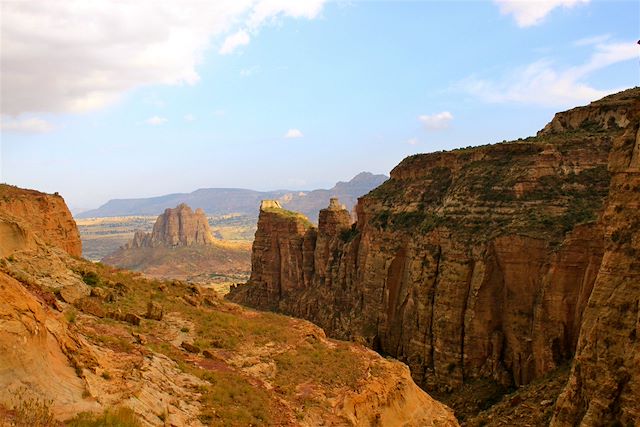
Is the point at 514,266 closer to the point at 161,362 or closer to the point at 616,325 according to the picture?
the point at 616,325

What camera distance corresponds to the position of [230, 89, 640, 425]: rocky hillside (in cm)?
2419

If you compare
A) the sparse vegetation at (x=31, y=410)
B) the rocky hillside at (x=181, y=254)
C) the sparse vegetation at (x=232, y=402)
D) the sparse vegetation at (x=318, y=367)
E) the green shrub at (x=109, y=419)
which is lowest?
the rocky hillside at (x=181, y=254)

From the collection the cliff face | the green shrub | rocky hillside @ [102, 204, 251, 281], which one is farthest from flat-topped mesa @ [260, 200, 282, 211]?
rocky hillside @ [102, 204, 251, 281]

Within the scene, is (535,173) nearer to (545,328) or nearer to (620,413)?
(545,328)

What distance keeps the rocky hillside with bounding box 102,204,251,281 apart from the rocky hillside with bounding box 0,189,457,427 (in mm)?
137332

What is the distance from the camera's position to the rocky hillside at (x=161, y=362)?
1238 centimetres

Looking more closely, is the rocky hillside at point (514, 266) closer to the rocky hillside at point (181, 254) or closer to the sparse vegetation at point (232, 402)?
the sparse vegetation at point (232, 402)

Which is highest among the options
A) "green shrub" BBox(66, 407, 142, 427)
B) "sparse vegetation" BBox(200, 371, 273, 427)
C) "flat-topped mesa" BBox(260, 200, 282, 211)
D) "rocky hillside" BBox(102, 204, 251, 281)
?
"flat-topped mesa" BBox(260, 200, 282, 211)

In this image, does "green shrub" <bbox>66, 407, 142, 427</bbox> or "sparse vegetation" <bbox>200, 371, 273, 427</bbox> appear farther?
"sparse vegetation" <bbox>200, 371, 273, 427</bbox>

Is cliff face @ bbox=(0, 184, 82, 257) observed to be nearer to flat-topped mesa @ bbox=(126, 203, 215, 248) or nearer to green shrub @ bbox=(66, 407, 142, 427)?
green shrub @ bbox=(66, 407, 142, 427)

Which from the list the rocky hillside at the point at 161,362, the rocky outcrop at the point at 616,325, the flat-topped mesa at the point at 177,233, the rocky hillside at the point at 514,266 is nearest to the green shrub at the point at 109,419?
the rocky hillside at the point at 161,362

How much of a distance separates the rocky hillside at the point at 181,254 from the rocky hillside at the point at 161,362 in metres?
137

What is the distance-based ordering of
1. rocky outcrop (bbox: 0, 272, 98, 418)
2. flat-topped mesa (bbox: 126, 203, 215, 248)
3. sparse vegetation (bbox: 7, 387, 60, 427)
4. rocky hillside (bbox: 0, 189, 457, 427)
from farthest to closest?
flat-topped mesa (bbox: 126, 203, 215, 248) → rocky hillside (bbox: 0, 189, 457, 427) → rocky outcrop (bbox: 0, 272, 98, 418) → sparse vegetation (bbox: 7, 387, 60, 427)

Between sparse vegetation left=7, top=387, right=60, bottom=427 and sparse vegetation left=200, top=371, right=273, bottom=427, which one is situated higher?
sparse vegetation left=7, top=387, right=60, bottom=427
